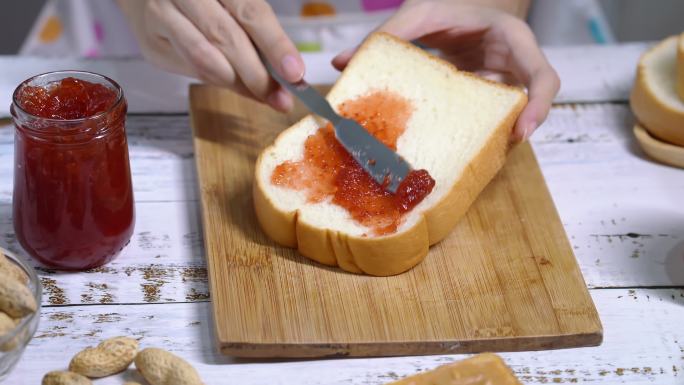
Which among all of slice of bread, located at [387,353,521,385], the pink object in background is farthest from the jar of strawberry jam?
the pink object in background

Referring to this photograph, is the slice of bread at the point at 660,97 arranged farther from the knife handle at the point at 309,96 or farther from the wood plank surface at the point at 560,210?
the knife handle at the point at 309,96

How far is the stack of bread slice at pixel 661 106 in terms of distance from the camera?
2666 millimetres

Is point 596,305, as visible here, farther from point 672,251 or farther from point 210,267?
point 210,267

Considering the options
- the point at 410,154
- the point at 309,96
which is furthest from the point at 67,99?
the point at 410,154

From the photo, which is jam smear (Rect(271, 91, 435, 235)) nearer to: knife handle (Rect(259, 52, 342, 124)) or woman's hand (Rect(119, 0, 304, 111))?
knife handle (Rect(259, 52, 342, 124))

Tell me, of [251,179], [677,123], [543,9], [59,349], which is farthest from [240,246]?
[543,9]

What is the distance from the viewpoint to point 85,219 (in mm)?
2055

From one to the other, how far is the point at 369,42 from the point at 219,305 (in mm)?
1008

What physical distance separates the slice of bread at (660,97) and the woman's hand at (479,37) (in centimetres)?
38

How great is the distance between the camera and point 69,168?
198cm

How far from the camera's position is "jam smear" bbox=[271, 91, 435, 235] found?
221cm

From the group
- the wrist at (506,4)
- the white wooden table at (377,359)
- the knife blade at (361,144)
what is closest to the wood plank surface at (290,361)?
the white wooden table at (377,359)

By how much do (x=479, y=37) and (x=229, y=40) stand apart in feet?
2.82

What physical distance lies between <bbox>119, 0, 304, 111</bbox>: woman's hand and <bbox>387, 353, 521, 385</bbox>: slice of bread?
90 cm
